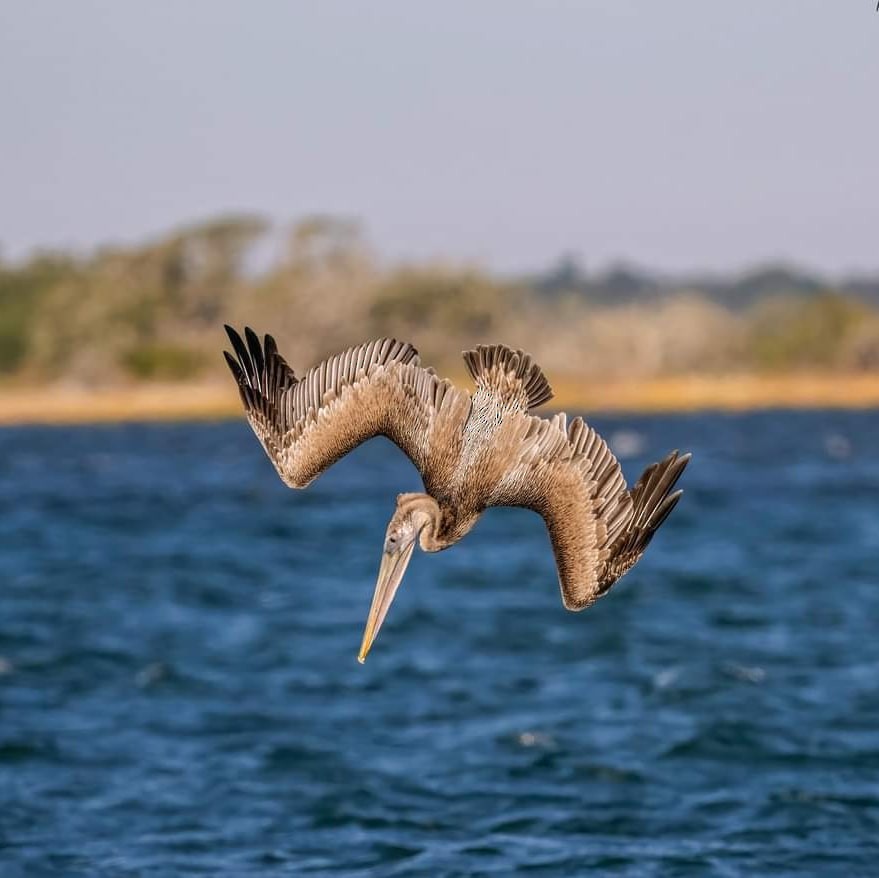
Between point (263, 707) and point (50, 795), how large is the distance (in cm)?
478

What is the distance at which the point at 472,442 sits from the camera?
9289 mm

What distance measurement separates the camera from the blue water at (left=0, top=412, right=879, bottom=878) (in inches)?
639

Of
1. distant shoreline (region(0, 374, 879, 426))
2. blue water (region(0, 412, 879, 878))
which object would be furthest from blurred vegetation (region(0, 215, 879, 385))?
blue water (region(0, 412, 879, 878))

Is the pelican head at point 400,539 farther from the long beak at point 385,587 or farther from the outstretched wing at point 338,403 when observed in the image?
the outstretched wing at point 338,403

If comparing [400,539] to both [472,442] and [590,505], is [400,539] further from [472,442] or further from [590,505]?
[590,505]

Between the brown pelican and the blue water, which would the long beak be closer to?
the brown pelican

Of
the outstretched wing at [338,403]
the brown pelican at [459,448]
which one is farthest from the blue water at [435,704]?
the outstretched wing at [338,403]

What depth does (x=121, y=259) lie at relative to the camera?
11125 cm

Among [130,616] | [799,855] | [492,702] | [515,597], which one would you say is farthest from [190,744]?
[515,597]

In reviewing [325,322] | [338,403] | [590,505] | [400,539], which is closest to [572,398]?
[325,322]

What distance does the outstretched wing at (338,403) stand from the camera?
945 cm

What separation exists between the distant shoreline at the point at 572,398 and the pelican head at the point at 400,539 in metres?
83.2

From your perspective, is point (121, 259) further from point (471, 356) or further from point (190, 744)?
point (471, 356)

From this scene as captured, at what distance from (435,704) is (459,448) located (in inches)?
530
